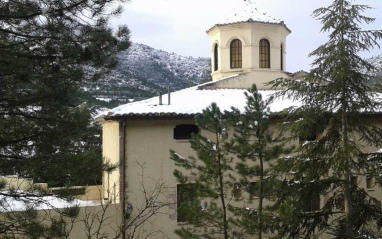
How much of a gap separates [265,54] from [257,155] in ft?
37.6

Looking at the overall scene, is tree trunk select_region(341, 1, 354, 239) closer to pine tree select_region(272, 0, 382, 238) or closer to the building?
pine tree select_region(272, 0, 382, 238)

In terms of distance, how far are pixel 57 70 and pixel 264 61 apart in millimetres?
15773

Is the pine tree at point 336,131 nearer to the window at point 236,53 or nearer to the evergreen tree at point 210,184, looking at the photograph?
the evergreen tree at point 210,184

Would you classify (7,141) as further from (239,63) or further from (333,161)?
(239,63)

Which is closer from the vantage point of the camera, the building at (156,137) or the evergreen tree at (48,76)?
the evergreen tree at (48,76)

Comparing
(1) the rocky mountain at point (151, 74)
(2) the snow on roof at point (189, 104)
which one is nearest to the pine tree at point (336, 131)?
(2) the snow on roof at point (189, 104)

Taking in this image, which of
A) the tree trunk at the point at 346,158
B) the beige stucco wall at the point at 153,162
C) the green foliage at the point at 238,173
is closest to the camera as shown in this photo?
the tree trunk at the point at 346,158

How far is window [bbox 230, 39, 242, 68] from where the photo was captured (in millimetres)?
22406

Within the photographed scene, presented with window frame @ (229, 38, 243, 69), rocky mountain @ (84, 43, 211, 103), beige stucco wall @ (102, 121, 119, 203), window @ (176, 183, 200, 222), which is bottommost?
window @ (176, 183, 200, 222)

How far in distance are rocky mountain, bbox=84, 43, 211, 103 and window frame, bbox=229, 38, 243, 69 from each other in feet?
127

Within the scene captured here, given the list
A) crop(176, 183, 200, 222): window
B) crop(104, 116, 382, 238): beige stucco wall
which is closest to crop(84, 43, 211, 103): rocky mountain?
crop(104, 116, 382, 238): beige stucco wall

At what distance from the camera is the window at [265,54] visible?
22.5 metres

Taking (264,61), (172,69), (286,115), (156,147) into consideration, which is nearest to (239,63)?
(264,61)

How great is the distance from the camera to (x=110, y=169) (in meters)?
7.85
